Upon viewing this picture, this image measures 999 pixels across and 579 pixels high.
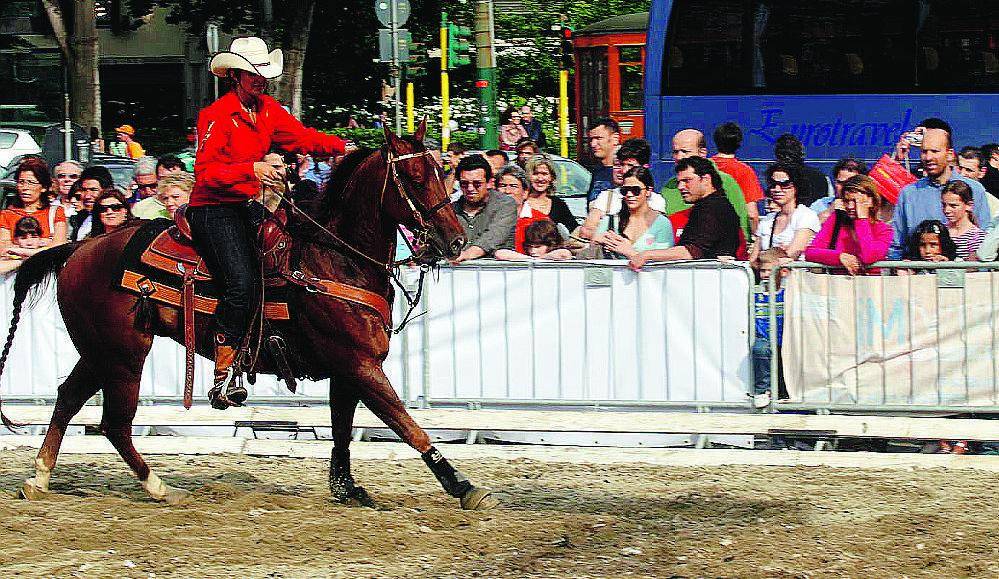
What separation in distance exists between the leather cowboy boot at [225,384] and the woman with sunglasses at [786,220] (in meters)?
4.40

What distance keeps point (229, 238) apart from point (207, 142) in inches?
20.6

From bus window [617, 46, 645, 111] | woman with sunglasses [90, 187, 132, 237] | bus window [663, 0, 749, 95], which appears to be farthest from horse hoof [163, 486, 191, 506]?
bus window [617, 46, 645, 111]

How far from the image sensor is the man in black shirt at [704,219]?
35.5ft

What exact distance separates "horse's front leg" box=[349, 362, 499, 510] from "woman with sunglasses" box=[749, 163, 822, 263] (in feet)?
13.1

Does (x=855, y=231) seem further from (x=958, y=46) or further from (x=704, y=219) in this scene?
(x=958, y=46)

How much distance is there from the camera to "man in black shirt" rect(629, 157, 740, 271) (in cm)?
1083

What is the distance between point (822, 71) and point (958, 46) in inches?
63.2

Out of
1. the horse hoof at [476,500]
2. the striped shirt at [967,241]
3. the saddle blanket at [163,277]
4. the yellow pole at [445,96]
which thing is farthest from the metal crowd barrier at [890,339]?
the yellow pole at [445,96]

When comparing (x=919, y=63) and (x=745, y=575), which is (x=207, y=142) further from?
(x=919, y=63)

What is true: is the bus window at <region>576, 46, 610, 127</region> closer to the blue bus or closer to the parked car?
the blue bus

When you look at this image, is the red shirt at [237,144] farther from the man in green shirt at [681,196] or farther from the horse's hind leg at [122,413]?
the man in green shirt at [681,196]

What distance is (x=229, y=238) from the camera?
825 cm

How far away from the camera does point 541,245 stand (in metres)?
11.3

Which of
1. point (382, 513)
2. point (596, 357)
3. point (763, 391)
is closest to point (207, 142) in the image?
point (382, 513)
